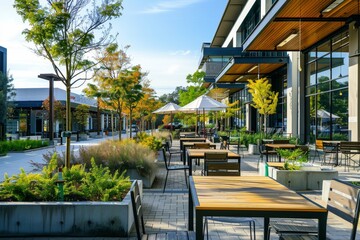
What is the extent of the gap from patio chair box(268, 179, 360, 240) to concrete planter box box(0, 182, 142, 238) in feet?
7.92

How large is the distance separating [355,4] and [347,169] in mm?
6011

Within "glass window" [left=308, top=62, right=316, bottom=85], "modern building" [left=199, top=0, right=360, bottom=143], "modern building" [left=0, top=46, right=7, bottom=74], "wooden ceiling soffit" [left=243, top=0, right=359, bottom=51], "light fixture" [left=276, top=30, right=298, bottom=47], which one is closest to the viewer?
"wooden ceiling soffit" [left=243, top=0, right=359, bottom=51]

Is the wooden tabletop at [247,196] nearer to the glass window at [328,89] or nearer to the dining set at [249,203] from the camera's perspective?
the dining set at [249,203]

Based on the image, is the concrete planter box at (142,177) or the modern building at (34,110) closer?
the concrete planter box at (142,177)

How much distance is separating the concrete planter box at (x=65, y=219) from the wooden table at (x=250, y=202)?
1.29 metres

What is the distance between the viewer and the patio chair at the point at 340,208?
3535mm

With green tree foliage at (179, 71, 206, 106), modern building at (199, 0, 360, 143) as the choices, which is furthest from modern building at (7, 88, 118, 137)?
modern building at (199, 0, 360, 143)

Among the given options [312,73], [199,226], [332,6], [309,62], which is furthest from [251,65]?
[199,226]

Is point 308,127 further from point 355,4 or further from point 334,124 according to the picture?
point 355,4

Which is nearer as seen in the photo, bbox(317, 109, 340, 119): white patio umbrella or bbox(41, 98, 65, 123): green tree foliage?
bbox(317, 109, 340, 119): white patio umbrella

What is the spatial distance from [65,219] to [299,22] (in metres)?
12.4

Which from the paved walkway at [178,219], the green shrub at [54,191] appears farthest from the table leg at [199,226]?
the green shrub at [54,191]

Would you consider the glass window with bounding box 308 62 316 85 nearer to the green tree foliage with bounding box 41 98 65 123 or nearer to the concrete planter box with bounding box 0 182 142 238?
the concrete planter box with bounding box 0 182 142 238

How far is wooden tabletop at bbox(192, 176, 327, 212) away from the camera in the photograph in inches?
137
